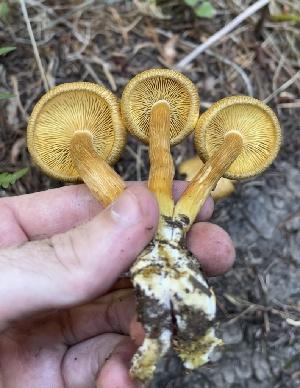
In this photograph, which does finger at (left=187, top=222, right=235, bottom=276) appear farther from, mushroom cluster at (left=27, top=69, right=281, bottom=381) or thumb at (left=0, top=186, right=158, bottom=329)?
thumb at (left=0, top=186, right=158, bottom=329)

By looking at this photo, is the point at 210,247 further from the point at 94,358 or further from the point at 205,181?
the point at 94,358

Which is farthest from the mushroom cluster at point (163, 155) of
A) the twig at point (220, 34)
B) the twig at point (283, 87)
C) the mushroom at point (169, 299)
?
the twig at point (220, 34)

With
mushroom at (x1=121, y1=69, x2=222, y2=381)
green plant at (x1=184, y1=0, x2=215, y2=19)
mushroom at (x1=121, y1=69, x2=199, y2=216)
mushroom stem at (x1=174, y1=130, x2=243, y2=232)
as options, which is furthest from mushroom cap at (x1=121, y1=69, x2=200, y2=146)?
green plant at (x1=184, y1=0, x2=215, y2=19)

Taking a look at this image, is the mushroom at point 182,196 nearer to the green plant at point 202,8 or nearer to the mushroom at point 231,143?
the mushroom at point 231,143

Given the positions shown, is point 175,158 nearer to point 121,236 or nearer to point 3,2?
point 121,236

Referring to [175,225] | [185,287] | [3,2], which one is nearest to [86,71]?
[3,2]

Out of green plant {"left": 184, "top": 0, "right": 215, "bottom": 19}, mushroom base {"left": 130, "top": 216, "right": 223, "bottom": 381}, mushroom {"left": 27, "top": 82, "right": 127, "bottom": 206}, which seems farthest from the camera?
green plant {"left": 184, "top": 0, "right": 215, "bottom": 19}
